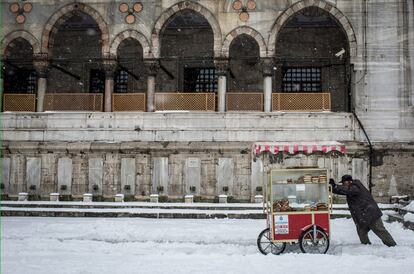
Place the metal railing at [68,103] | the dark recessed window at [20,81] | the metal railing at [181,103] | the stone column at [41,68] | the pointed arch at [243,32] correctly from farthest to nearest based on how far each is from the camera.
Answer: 1. the dark recessed window at [20,81]
2. the metal railing at [68,103]
3. the stone column at [41,68]
4. the metal railing at [181,103]
5. the pointed arch at [243,32]

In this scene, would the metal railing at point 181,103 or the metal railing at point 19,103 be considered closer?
the metal railing at point 181,103

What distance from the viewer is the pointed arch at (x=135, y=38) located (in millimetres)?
20938

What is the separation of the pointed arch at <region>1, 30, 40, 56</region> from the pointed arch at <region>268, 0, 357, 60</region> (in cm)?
1075

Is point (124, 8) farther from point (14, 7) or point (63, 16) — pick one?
point (14, 7)

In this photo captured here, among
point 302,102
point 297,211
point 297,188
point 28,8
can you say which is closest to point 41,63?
Answer: point 28,8

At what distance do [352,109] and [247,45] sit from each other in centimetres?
702

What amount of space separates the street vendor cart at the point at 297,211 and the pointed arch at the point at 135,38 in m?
12.2

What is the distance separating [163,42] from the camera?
25.0 metres

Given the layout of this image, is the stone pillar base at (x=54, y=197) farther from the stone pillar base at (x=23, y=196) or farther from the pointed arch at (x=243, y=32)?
the pointed arch at (x=243, y=32)

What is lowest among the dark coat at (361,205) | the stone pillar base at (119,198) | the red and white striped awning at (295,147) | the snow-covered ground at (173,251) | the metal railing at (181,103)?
the snow-covered ground at (173,251)

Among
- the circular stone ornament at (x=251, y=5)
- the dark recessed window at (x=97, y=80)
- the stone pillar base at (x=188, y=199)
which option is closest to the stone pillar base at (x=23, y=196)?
the stone pillar base at (x=188, y=199)

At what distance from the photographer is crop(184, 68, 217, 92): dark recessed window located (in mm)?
25016

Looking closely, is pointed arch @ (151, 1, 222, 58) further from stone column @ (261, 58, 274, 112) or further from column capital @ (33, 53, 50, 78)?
column capital @ (33, 53, 50, 78)

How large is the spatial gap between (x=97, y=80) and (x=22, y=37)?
197 inches
